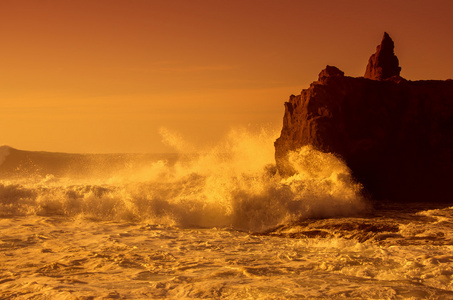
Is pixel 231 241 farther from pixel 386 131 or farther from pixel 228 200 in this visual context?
pixel 386 131

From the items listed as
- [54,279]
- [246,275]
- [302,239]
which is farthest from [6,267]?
[302,239]

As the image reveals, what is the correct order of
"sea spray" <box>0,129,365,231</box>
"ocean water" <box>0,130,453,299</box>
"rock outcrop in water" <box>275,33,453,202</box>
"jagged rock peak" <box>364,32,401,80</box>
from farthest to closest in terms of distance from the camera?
"jagged rock peak" <box>364,32,401,80</box>, "rock outcrop in water" <box>275,33,453,202</box>, "sea spray" <box>0,129,365,231</box>, "ocean water" <box>0,130,453,299</box>

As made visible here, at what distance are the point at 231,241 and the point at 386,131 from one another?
7.68 meters

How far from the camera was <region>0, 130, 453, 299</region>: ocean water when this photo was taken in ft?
18.2

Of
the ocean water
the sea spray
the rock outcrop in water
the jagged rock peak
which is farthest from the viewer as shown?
the jagged rock peak

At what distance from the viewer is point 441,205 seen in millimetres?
12219

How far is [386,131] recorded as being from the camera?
1384 cm

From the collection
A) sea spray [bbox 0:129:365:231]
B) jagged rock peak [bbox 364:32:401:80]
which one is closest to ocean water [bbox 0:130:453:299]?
sea spray [bbox 0:129:365:231]

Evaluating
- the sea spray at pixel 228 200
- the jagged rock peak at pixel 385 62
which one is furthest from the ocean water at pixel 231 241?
the jagged rock peak at pixel 385 62

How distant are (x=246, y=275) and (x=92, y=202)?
8067mm

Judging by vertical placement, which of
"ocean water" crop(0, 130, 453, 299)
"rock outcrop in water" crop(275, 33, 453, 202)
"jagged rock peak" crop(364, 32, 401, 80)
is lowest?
"ocean water" crop(0, 130, 453, 299)

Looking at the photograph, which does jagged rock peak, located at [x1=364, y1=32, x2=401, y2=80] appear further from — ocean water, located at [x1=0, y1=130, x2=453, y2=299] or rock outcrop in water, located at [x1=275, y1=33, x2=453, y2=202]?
ocean water, located at [x1=0, y1=130, x2=453, y2=299]

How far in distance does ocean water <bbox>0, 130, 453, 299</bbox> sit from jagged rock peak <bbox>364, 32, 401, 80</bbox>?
4.64 meters

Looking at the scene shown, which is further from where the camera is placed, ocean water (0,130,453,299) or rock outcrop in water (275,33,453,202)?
rock outcrop in water (275,33,453,202)
